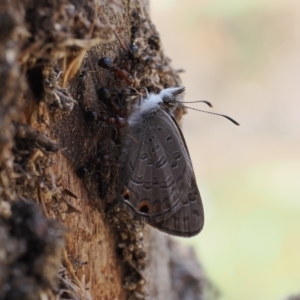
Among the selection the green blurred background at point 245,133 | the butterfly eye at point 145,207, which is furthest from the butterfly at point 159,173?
the green blurred background at point 245,133

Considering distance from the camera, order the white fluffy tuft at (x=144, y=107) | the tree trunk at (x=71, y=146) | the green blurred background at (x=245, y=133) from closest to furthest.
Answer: the tree trunk at (x=71, y=146) → the white fluffy tuft at (x=144, y=107) → the green blurred background at (x=245, y=133)

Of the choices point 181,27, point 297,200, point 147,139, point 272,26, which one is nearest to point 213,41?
point 181,27

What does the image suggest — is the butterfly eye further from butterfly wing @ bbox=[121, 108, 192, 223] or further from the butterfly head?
the butterfly head

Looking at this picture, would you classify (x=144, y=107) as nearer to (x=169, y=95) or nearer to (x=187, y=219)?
(x=169, y=95)

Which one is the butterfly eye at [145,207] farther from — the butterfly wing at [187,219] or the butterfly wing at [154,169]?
the butterfly wing at [187,219]

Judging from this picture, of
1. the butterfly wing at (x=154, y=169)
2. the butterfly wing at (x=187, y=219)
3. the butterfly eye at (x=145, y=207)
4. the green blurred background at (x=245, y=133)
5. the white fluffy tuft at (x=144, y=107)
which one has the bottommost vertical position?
the green blurred background at (x=245, y=133)

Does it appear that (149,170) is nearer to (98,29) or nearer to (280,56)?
(98,29)

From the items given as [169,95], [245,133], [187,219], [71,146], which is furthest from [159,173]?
[245,133]
